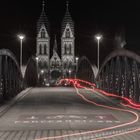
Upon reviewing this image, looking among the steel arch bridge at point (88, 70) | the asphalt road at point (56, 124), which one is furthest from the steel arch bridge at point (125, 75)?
the steel arch bridge at point (88, 70)

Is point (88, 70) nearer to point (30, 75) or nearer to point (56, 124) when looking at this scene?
point (30, 75)

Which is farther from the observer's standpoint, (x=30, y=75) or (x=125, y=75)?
(x=30, y=75)

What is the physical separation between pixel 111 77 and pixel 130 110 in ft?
48.8

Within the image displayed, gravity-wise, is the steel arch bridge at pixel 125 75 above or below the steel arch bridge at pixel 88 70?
below

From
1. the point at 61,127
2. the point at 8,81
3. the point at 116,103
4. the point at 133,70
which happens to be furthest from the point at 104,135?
the point at 8,81

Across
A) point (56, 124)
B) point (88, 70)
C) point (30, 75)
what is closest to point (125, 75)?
point (56, 124)

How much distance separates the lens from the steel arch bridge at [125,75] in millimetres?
28584

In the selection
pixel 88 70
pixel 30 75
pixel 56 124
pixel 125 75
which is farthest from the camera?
pixel 30 75

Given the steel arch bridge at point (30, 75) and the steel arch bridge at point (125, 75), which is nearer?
the steel arch bridge at point (125, 75)

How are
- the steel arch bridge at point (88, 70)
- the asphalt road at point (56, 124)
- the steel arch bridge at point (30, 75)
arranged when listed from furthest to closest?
the steel arch bridge at point (30, 75) → the steel arch bridge at point (88, 70) → the asphalt road at point (56, 124)

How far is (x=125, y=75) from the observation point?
107ft

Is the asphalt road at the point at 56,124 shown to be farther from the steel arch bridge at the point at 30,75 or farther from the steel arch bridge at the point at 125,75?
the steel arch bridge at the point at 30,75

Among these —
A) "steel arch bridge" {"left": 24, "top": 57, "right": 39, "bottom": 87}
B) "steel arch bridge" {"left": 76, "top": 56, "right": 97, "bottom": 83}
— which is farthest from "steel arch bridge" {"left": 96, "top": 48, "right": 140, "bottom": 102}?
"steel arch bridge" {"left": 24, "top": 57, "right": 39, "bottom": 87}

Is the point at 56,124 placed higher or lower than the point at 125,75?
lower
